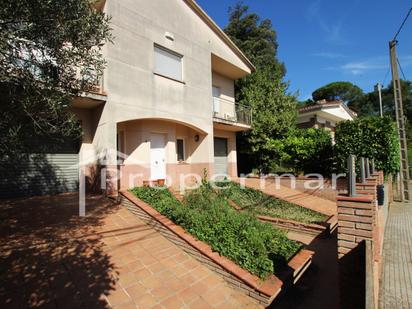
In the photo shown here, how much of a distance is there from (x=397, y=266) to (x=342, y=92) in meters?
48.3

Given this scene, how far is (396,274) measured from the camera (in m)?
4.35

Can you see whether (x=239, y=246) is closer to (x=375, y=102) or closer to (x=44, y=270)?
(x=44, y=270)

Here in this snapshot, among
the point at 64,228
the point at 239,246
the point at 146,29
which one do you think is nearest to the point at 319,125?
the point at 146,29

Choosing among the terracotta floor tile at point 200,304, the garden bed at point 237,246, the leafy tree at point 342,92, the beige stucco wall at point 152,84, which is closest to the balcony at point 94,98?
the beige stucco wall at point 152,84

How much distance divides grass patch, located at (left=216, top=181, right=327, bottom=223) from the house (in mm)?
1707

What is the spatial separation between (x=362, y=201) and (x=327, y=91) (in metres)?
49.5

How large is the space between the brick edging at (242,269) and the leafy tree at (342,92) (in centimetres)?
4679

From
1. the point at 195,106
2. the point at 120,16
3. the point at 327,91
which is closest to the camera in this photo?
the point at 120,16

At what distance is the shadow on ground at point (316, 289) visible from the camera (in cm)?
369

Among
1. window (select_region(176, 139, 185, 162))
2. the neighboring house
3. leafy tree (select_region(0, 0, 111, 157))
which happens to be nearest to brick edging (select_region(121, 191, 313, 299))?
leafy tree (select_region(0, 0, 111, 157))

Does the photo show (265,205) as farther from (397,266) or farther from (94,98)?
(94,98)

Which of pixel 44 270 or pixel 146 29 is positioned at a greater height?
pixel 146 29

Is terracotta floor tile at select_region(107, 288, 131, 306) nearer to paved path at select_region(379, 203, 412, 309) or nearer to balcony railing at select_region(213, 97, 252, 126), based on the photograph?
paved path at select_region(379, 203, 412, 309)

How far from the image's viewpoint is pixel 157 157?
10266 millimetres
